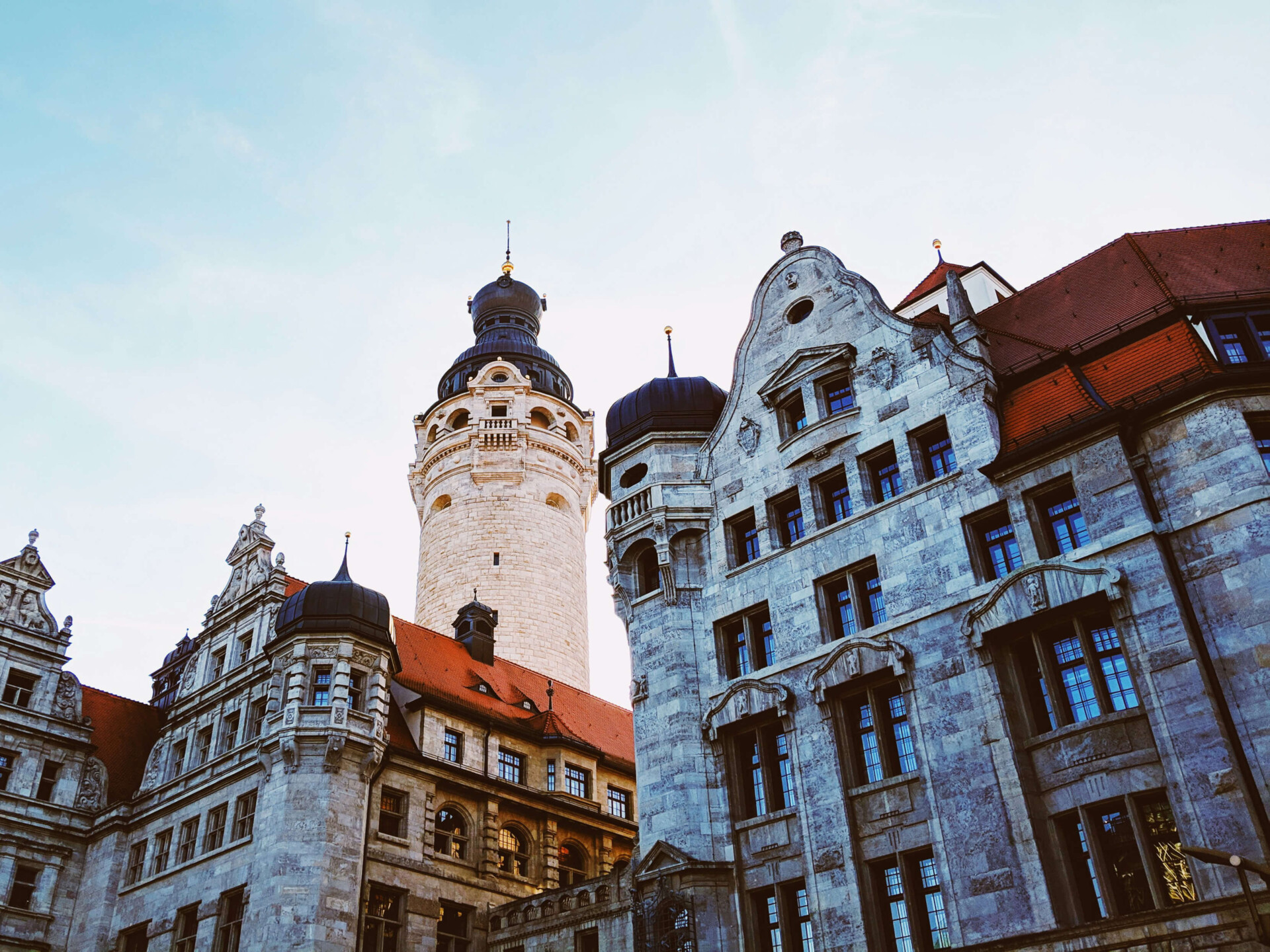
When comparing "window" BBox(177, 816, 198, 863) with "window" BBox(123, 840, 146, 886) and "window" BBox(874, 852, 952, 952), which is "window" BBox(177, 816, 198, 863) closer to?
"window" BBox(123, 840, 146, 886)

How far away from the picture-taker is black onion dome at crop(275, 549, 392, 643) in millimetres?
35469

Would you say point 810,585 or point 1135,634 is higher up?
point 810,585

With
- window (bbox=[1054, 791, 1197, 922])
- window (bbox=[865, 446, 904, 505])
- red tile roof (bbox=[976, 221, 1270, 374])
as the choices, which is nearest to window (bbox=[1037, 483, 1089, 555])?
window (bbox=[865, 446, 904, 505])

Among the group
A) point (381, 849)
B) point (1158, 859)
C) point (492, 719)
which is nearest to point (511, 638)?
point (492, 719)

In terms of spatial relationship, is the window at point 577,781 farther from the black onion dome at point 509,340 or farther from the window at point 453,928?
the black onion dome at point 509,340

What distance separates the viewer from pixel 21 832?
126 ft

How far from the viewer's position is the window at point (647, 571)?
103ft

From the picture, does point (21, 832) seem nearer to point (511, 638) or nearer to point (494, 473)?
point (511, 638)

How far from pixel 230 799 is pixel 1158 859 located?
Result: 26030 mm

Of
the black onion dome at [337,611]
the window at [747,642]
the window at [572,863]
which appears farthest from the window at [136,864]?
the window at [747,642]

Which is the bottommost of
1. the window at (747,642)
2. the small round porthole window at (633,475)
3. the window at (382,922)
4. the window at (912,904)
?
the window at (912,904)

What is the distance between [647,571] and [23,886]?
23.8 meters

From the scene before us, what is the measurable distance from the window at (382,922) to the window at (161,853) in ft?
26.6

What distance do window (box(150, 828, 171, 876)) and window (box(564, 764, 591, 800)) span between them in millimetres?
13023
